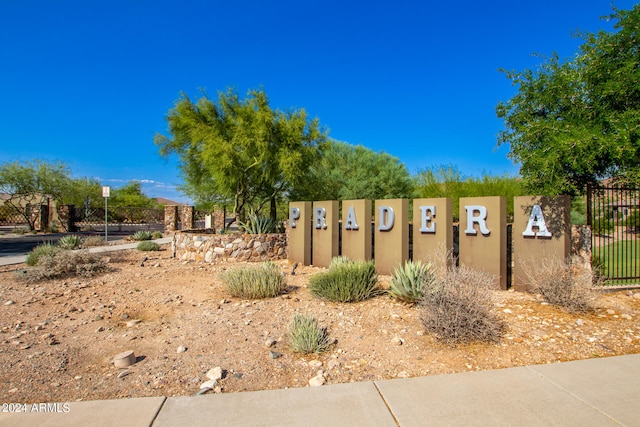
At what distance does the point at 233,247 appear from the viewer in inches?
497

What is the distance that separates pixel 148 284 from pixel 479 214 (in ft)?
25.4

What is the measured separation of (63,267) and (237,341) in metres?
6.77

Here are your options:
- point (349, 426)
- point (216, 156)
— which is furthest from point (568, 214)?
point (216, 156)

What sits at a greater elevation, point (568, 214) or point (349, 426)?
point (568, 214)

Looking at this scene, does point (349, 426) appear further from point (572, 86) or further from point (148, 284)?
point (572, 86)

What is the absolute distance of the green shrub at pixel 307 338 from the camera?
15.7 feet

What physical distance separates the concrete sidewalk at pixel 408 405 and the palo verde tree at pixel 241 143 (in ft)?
37.5

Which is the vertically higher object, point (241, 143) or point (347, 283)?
point (241, 143)

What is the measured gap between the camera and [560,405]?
3475 millimetres

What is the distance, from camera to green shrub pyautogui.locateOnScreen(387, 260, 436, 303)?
21.2 ft

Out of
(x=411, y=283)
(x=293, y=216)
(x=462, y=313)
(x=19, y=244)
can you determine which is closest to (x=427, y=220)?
(x=411, y=283)

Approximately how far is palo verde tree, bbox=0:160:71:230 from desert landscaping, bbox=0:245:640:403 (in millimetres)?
28548

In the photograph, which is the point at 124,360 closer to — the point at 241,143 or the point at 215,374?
the point at 215,374

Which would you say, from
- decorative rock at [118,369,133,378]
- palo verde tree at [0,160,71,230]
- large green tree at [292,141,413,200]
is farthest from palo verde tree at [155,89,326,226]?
palo verde tree at [0,160,71,230]
